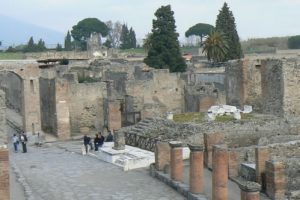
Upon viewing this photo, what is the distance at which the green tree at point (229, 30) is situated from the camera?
5117 centimetres

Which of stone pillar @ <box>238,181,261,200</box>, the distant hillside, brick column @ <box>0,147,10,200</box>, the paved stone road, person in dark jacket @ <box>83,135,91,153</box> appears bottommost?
the paved stone road

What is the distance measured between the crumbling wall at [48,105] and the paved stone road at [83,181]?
632cm

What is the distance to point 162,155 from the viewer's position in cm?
A: 1752

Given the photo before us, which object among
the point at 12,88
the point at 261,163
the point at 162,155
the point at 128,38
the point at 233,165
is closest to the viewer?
the point at 261,163

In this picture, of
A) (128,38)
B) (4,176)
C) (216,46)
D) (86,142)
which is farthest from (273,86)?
(128,38)

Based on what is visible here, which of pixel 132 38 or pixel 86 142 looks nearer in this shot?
pixel 86 142

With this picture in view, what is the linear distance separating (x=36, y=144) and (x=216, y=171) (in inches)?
549

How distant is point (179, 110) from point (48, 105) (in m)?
7.04

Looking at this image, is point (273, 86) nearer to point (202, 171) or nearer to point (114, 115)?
point (202, 171)

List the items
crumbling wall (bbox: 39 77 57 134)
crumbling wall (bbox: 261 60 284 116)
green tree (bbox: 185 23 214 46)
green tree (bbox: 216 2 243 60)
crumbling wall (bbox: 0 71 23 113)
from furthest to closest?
green tree (bbox: 185 23 214 46)
green tree (bbox: 216 2 243 60)
crumbling wall (bbox: 0 71 23 113)
crumbling wall (bbox: 39 77 57 134)
crumbling wall (bbox: 261 60 284 116)

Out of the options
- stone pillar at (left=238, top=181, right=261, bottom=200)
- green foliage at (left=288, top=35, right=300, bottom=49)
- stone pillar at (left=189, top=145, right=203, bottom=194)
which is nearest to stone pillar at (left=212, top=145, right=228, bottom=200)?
stone pillar at (left=189, top=145, right=203, bottom=194)

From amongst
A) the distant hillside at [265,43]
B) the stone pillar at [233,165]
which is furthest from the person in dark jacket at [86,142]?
the distant hillside at [265,43]

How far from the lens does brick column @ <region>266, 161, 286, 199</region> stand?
45.3 feet

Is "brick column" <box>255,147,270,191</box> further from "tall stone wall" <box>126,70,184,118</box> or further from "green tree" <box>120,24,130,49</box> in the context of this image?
"green tree" <box>120,24,130,49</box>
